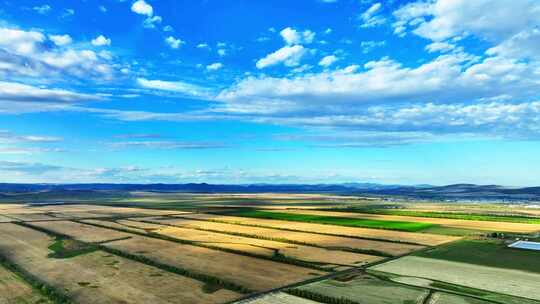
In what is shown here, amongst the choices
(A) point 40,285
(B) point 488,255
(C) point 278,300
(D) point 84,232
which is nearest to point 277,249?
(C) point 278,300

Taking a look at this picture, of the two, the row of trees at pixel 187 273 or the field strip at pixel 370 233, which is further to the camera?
the field strip at pixel 370 233

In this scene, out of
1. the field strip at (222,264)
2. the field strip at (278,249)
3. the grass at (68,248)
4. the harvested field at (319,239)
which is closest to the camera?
the field strip at (222,264)

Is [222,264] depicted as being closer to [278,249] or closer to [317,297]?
[278,249]

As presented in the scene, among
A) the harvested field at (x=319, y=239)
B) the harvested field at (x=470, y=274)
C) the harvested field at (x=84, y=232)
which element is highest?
the harvested field at (x=84, y=232)

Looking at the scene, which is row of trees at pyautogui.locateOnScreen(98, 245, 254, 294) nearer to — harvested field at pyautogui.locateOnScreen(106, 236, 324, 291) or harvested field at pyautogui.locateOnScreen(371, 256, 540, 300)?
harvested field at pyautogui.locateOnScreen(106, 236, 324, 291)

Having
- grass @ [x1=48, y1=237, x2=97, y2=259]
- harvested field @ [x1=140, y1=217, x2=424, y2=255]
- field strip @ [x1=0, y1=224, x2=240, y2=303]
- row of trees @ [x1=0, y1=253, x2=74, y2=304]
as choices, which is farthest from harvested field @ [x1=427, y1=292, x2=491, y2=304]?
grass @ [x1=48, y1=237, x2=97, y2=259]

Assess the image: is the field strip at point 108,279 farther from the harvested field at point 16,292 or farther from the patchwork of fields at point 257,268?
the harvested field at point 16,292

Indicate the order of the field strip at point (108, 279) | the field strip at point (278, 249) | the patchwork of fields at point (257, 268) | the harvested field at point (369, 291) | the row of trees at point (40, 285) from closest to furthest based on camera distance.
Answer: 1. the harvested field at point (369, 291)
2. the row of trees at point (40, 285)
3. the field strip at point (108, 279)
4. the patchwork of fields at point (257, 268)
5. the field strip at point (278, 249)

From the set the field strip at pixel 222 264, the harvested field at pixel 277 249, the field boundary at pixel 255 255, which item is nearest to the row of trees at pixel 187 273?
the field strip at pixel 222 264
